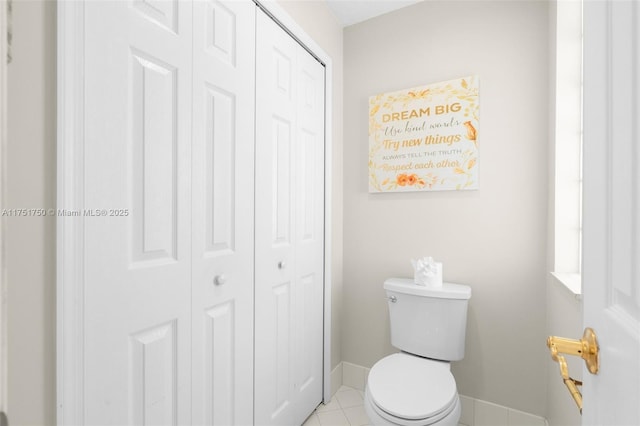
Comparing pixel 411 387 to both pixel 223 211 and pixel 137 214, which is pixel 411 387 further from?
pixel 137 214

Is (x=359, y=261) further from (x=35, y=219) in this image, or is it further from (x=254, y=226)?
(x=35, y=219)

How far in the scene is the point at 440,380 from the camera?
1.28 meters

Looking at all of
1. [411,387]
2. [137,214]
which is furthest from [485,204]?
[137,214]

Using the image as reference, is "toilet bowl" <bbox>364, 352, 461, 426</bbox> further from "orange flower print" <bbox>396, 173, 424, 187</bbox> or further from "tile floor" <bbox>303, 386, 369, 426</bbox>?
"orange flower print" <bbox>396, 173, 424, 187</bbox>

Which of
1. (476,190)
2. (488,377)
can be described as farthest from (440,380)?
(476,190)

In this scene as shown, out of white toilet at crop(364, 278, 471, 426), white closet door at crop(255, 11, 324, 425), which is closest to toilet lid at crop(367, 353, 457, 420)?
white toilet at crop(364, 278, 471, 426)

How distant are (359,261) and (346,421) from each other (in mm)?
902

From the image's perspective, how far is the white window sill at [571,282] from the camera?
3.41 feet

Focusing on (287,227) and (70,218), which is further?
(287,227)

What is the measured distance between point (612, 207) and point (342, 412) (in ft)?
5.88

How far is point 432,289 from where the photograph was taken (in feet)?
5.13

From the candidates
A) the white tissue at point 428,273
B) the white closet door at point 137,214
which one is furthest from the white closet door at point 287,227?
the white tissue at point 428,273

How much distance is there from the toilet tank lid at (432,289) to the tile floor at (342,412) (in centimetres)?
75

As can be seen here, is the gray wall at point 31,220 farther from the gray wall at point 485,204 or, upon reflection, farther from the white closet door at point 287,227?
the gray wall at point 485,204
